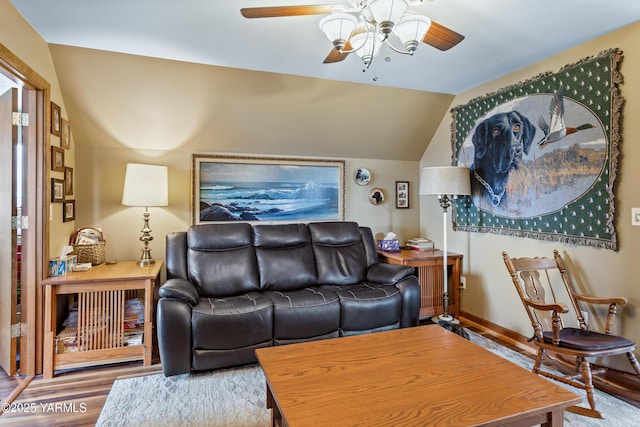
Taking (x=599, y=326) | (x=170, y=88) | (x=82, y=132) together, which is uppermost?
(x=170, y=88)

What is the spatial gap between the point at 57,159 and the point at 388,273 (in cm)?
292

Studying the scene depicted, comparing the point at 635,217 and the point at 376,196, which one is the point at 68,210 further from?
the point at 635,217

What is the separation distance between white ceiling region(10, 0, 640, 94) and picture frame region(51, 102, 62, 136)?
48 centimetres

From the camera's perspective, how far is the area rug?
1966 mm

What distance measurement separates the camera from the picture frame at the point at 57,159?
2668mm

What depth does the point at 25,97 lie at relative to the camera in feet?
8.07

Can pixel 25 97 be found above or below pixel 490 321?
above

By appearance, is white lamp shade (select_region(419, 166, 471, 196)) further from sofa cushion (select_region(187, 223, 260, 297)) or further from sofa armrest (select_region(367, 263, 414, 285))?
sofa cushion (select_region(187, 223, 260, 297))

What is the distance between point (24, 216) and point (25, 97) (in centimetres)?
84

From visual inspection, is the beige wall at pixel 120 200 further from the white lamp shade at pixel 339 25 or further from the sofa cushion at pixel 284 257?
the white lamp shade at pixel 339 25

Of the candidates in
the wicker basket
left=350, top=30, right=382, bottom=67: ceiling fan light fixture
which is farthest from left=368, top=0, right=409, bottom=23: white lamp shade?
the wicker basket

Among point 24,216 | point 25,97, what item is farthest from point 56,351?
point 25,97

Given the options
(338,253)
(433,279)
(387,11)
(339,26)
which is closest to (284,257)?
(338,253)

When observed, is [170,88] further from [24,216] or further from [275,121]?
[24,216]
